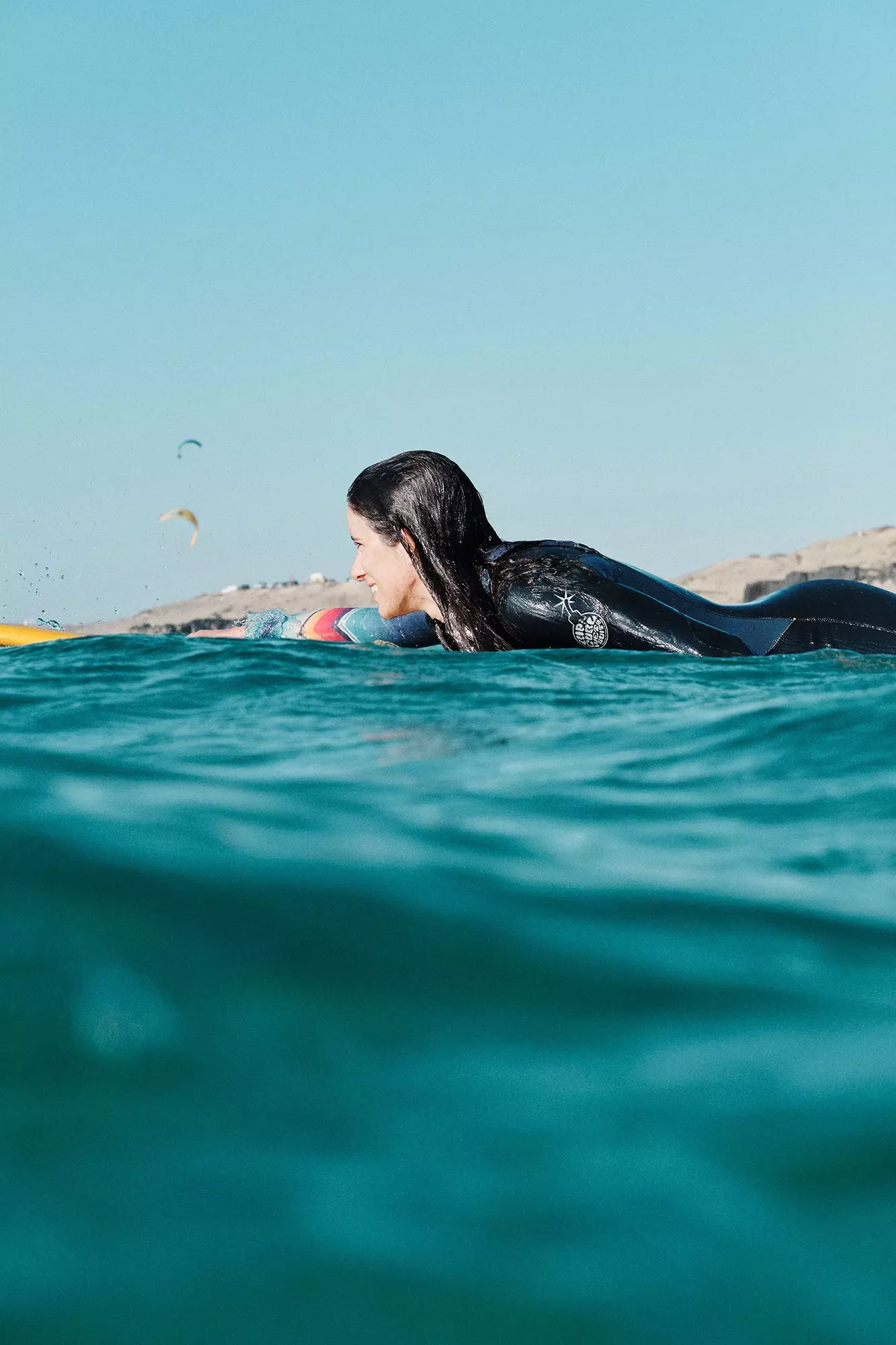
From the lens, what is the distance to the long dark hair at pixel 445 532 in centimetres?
493

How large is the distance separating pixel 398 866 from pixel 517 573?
296 cm

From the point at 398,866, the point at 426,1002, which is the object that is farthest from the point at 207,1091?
the point at 398,866

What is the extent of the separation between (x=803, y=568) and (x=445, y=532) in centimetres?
1918

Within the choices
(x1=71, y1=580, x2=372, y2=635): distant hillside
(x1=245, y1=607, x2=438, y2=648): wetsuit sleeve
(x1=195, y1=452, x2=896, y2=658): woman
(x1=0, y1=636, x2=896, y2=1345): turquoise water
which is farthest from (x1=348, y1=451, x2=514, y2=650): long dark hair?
(x1=71, y1=580, x2=372, y2=635): distant hillside

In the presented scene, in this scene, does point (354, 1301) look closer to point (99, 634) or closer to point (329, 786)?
point (329, 786)

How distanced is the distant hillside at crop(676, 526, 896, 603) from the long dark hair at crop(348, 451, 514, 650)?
15937 mm

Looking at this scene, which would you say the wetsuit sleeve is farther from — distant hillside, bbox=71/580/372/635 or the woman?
distant hillside, bbox=71/580/372/635

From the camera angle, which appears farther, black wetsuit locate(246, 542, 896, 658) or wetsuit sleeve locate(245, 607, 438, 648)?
wetsuit sleeve locate(245, 607, 438, 648)

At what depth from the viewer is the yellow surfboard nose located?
22.3 ft

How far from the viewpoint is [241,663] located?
448 centimetres

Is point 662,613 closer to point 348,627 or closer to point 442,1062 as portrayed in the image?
point 348,627

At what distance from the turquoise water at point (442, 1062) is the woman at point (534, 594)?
6.83 feet

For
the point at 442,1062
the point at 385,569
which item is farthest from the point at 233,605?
the point at 442,1062

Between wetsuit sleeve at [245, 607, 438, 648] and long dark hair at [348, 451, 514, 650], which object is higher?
long dark hair at [348, 451, 514, 650]
